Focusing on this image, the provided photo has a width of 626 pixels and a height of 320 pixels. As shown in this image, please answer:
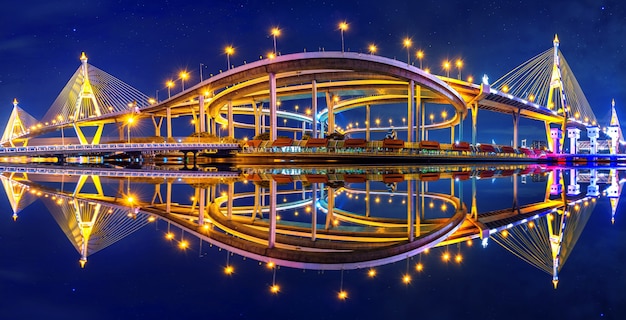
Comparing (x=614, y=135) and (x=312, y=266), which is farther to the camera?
(x=614, y=135)

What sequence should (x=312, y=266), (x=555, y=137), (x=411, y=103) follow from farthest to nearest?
(x=555, y=137), (x=411, y=103), (x=312, y=266)

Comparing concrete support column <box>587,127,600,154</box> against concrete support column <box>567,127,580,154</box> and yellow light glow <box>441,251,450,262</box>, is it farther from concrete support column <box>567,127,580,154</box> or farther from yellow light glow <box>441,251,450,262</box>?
yellow light glow <box>441,251,450,262</box>

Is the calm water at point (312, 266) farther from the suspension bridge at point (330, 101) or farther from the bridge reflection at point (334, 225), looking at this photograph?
the suspension bridge at point (330, 101)

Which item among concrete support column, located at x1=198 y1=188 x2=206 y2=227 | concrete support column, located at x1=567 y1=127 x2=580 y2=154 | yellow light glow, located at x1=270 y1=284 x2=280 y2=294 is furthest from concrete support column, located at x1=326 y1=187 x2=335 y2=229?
concrete support column, located at x1=567 y1=127 x2=580 y2=154

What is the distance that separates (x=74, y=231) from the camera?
14.5ft

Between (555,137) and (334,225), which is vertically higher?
(555,137)

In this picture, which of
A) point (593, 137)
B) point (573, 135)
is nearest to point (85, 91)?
point (573, 135)

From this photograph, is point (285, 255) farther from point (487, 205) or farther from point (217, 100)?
point (217, 100)

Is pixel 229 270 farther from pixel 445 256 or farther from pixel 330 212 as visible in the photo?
pixel 330 212

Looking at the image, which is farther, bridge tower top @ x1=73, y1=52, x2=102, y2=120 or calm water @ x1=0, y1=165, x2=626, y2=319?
bridge tower top @ x1=73, y1=52, x2=102, y2=120

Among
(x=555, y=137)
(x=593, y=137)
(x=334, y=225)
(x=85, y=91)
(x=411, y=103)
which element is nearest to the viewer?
(x=334, y=225)

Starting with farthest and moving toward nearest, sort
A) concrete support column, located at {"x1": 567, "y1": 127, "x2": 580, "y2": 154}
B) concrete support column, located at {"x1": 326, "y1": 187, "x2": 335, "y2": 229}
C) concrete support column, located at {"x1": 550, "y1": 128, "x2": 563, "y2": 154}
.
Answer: concrete support column, located at {"x1": 567, "y1": 127, "x2": 580, "y2": 154} < concrete support column, located at {"x1": 550, "y1": 128, "x2": 563, "y2": 154} < concrete support column, located at {"x1": 326, "y1": 187, "x2": 335, "y2": 229}

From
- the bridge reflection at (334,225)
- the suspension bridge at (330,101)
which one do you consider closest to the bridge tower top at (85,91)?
the suspension bridge at (330,101)

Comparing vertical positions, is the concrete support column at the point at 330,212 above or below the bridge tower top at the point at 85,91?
below
